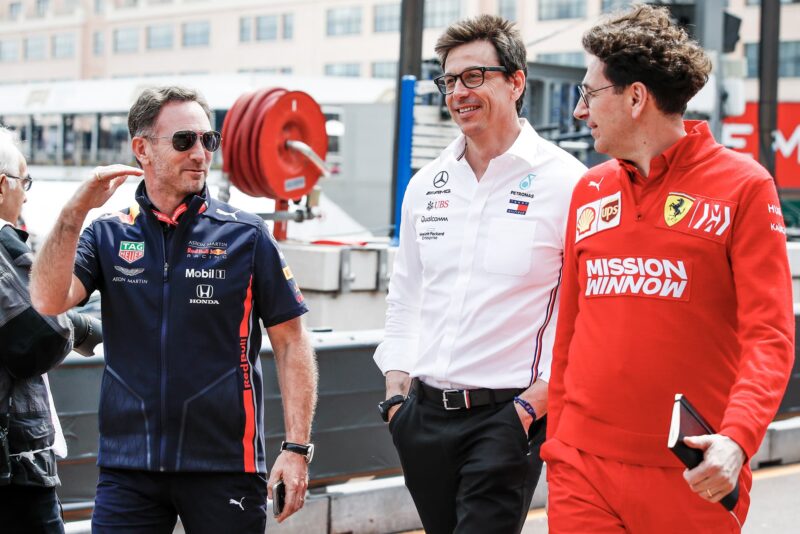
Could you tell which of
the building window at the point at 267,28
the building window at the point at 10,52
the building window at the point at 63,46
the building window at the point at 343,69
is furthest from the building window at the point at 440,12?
the building window at the point at 10,52

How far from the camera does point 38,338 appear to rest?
11.4 ft

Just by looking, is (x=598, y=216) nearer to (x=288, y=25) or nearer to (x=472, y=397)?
(x=472, y=397)

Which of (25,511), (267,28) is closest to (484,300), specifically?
(25,511)

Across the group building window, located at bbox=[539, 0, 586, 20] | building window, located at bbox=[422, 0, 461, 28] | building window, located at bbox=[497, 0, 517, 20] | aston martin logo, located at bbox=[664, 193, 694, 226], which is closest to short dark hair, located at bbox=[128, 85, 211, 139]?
aston martin logo, located at bbox=[664, 193, 694, 226]

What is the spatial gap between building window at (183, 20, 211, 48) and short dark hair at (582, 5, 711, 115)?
87.5m

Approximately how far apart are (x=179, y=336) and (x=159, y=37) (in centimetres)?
9127

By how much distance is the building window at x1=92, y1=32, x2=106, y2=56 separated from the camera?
9381 centimetres

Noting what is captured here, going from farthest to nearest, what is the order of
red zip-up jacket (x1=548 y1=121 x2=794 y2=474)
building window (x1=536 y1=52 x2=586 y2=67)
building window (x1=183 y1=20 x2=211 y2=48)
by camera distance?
building window (x1=183 y1=20 x2=211 y2=48) < building window (x1=536 y1=52 x2=586 y2=67) < red zip-up jacket (x1=548 y1=121 x2=794 y2=474)

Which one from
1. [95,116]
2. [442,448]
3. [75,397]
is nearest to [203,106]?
[442,448]

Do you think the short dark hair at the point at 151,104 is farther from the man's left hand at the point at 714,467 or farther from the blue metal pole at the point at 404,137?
the blue metal pole at the point at 404,137

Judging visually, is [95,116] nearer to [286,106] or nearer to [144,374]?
[286,106]

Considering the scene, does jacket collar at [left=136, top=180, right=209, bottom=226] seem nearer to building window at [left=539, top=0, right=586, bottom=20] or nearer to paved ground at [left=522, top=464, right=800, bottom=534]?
paved ground at [left=522, top=464, right=800, bottom=534]

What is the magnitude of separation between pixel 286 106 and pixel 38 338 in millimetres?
9156

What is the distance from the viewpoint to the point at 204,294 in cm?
344
